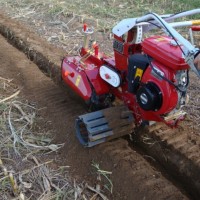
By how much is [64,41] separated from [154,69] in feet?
11.4

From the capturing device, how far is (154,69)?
3.37 m

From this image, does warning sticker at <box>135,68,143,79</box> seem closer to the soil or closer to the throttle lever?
the throttle lever

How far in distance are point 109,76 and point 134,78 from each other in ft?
1.43

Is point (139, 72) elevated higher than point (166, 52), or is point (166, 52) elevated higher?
point (166, 52)

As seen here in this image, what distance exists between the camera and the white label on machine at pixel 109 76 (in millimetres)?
3941

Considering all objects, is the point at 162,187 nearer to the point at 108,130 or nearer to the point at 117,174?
the point at 117,174

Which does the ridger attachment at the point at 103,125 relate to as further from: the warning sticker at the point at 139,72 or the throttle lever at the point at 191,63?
the throttle lever at the point at 191,63

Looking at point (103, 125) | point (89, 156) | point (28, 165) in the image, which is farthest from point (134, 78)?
point (28, 165)

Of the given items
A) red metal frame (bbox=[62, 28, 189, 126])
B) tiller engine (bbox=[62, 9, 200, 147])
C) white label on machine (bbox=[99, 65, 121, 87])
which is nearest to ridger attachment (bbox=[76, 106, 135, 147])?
tiller engine (bbox=[62, 9, 200, 147])

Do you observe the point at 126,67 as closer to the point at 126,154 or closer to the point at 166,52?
the point at 166,52

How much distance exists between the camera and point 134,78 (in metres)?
3.66

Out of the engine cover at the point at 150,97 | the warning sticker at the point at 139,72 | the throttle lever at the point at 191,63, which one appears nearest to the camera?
the throttle lever at the point at 191,63

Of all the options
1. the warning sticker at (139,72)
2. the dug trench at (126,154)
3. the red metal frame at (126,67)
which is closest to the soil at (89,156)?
the dug trench at (126,154)

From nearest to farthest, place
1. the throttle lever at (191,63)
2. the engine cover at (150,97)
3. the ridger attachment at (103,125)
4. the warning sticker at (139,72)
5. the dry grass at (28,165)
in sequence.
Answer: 1. the throttle lever at (191,63)
2. the engine cover at (150,97)
3. the dry grass at (28,165)
4. the warning sticker at (139,72)
5. the ridger attachment at (103,125)
